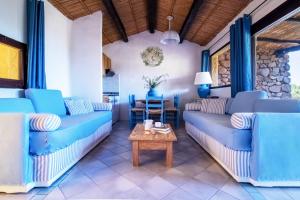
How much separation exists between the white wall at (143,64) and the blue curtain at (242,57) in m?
2.44

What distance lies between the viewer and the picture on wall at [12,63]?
235 cm

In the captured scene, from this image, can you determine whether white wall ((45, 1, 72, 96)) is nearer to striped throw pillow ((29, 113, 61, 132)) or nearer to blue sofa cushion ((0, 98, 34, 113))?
blue sofa cushion ((0, 98, 34, 113))

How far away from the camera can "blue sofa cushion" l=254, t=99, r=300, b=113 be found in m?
2.07

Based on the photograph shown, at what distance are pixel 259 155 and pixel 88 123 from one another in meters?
2.02

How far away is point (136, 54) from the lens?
5.99m

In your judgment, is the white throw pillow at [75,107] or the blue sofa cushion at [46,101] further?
the white throw pillow at [75,107]

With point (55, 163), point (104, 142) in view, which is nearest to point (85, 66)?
point (104, 142)

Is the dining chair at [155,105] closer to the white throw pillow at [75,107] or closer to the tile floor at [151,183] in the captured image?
the white throw pillow at [75,107]

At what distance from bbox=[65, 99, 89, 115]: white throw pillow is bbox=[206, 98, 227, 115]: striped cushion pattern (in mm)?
2376

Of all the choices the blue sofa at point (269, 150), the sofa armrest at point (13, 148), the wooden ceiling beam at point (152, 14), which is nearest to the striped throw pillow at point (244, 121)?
the blue sofa at point (269, 150)

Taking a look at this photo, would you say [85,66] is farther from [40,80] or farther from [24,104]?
[24,104]

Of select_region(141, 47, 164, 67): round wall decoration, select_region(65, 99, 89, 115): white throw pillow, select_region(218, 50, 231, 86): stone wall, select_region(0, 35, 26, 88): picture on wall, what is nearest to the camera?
select_region(0, 35, 26, 88): picture on wall

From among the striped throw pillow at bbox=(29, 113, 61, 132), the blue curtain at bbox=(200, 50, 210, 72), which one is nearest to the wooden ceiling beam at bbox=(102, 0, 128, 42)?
the blue curtain at bbox=(200, 50, 210, 72)

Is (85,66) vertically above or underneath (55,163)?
above
